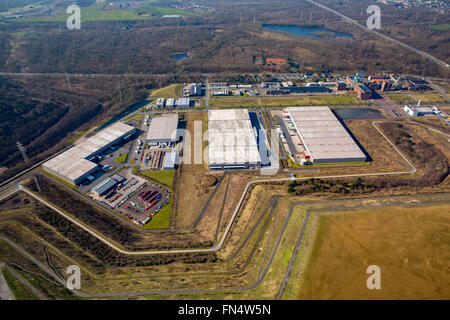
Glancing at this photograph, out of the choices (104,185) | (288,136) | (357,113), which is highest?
(357,113)

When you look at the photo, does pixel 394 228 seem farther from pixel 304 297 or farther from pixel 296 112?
pixel 296 112

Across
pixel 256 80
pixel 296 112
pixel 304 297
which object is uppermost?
pixel 256 80

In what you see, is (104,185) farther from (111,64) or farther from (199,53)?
(199,53)

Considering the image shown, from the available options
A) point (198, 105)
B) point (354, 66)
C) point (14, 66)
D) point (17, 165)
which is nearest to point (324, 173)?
point (198, 105)

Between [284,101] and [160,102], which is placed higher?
[284,101]

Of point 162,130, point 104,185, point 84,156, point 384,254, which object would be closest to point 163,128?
point 162,130

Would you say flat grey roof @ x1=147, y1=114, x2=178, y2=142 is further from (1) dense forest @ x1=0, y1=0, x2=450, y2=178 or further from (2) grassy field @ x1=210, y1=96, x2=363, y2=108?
(1) dense forest @ x1=0, y1=0, x2=450, y2=178

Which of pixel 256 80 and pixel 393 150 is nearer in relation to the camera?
pixel 393 150
